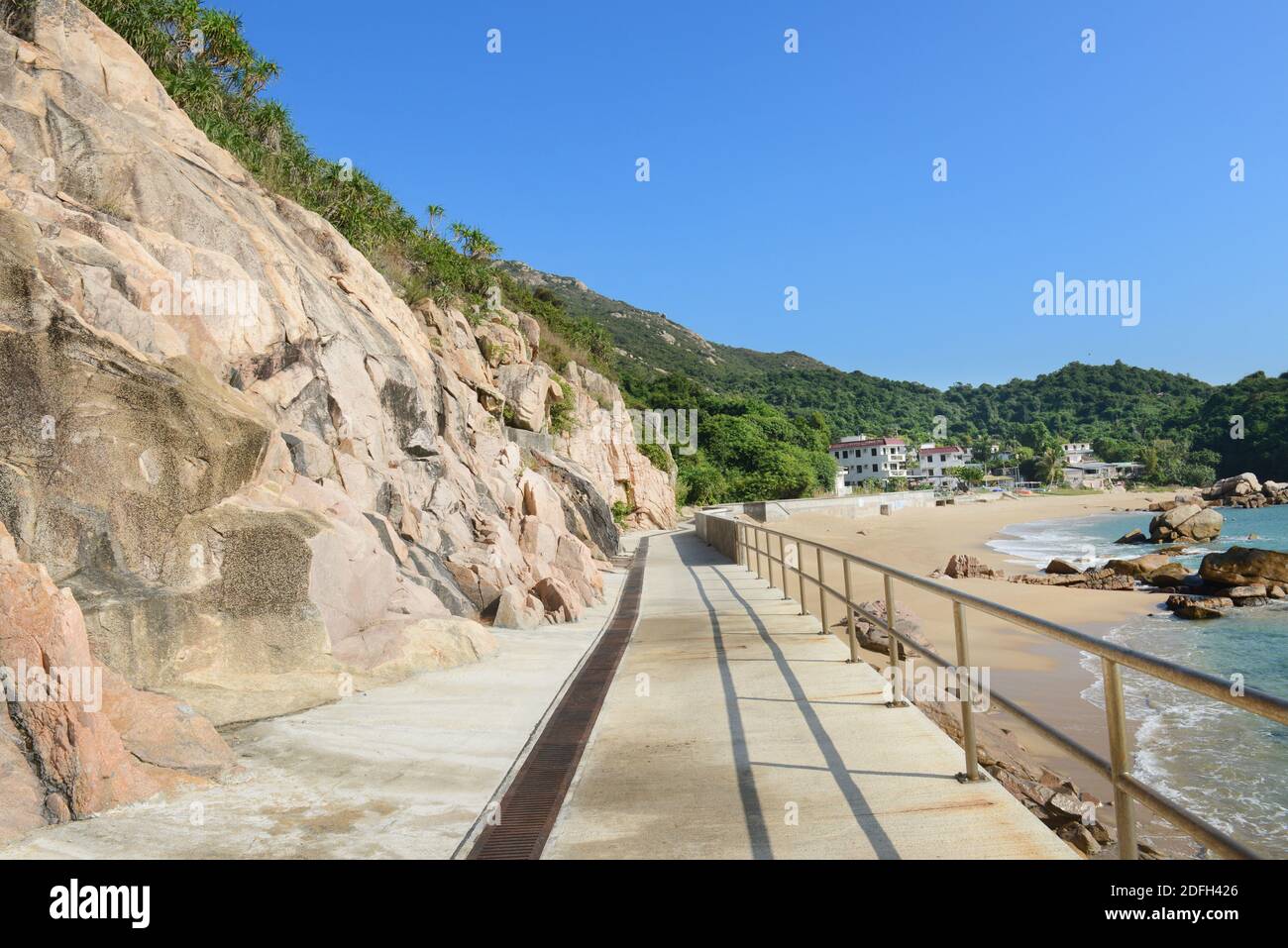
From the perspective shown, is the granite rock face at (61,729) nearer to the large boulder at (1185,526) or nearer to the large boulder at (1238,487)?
the large boulder at (1185,526)

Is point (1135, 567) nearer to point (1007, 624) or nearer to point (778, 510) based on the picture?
point (1007, 624)

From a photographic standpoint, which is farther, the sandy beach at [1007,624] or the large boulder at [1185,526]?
the large boulder at [1185,526]

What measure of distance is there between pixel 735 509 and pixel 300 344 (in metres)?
36.2

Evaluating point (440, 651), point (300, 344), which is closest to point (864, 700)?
point (440, 651)

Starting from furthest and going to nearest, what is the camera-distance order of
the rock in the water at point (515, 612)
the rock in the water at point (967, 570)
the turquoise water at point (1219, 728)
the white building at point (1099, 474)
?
1. the white building at point (1099, 474)
2. the rock in the water at point (967, 570)
3. the rock in the water at point (515, 612)
4. the turquoise water at point (1219, 728)

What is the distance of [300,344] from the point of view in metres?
10.3

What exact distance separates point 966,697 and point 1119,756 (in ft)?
3.62

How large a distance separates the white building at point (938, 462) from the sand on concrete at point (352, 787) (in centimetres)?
11614

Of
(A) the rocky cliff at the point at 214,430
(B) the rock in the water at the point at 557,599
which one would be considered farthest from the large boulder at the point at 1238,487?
(B) the rock in the water at the point at 557,599

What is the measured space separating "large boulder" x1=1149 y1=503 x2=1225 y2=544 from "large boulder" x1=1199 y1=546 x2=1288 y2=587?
21.1 meters

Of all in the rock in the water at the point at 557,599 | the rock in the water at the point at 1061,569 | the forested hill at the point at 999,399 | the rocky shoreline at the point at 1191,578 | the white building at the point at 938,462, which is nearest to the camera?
the rock in the water at the point at 557,599

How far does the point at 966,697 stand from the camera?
391cm

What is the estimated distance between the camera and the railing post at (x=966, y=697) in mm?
3908
